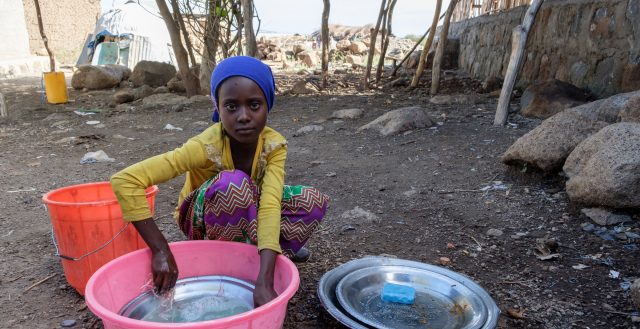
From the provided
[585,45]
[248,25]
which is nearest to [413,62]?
[248,25]

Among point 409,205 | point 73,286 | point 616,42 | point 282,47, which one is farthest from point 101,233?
point 282,47

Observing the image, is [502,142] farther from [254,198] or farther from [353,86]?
[353,86]

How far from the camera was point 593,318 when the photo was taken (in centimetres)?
158

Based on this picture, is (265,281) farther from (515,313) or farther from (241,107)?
(515,313)

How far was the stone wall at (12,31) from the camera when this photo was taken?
10195 millimetres

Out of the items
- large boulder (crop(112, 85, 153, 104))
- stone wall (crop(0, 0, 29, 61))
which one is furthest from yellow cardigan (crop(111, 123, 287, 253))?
stone wall (crop(0, 0, 29, 61))

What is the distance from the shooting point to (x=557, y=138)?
2566 millimetres

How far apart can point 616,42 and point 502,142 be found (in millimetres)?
1260

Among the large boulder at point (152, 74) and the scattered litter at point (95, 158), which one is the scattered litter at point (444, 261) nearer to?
the scattered litter at point (95, 158)

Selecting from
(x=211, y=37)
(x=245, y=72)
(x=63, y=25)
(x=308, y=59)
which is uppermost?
(x=63, y=25)

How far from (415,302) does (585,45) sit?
3.46 metres

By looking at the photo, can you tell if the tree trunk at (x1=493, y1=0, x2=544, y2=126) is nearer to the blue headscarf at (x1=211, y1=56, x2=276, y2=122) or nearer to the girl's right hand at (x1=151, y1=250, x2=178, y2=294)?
the blue headscarf at (x1=211, y1=56, x2=276, y2=122)

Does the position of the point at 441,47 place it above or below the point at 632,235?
above

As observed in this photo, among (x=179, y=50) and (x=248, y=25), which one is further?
(x=179, y=50)
